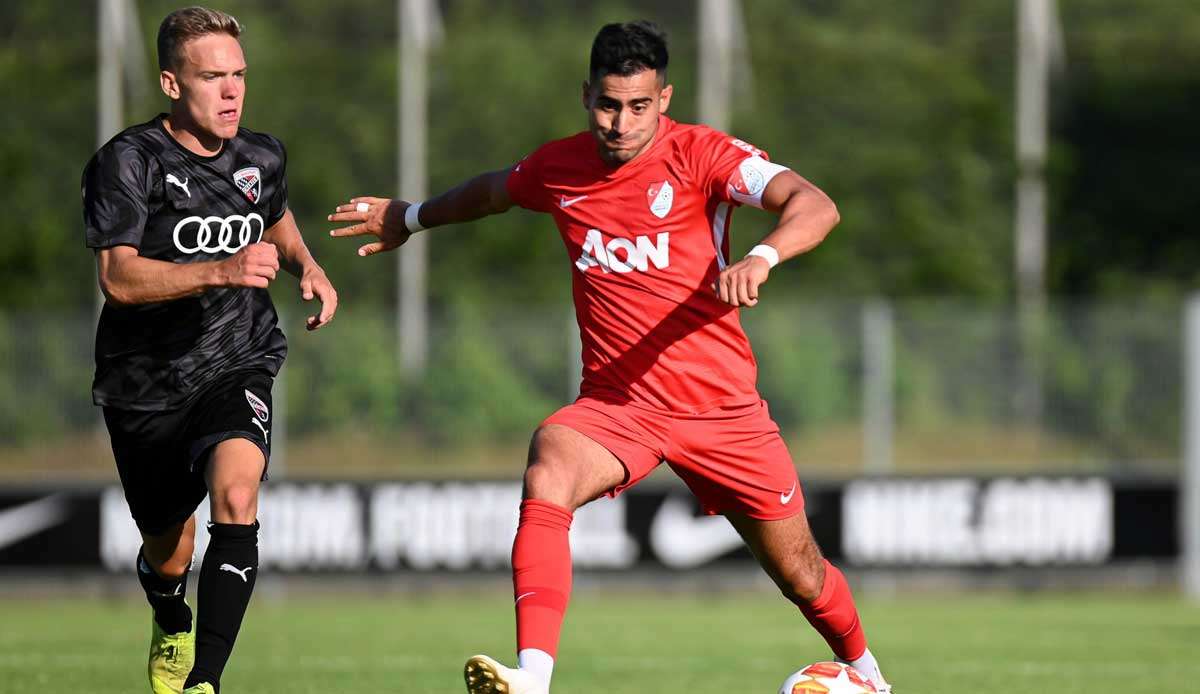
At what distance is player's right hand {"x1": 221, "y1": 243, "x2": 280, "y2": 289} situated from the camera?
19.7 ft

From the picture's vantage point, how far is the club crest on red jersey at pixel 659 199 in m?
6.56

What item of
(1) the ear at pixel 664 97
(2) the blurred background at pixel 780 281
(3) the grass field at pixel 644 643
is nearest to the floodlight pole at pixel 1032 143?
(2) the blurred background at pixel 780 281

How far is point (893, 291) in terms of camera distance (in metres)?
26.3

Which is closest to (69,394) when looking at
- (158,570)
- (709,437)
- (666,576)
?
(666,576)

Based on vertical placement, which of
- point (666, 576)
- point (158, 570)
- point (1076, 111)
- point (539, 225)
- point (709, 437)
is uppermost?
point (1076, 111)

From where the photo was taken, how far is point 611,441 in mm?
6465

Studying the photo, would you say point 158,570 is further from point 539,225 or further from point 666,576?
point 539,225

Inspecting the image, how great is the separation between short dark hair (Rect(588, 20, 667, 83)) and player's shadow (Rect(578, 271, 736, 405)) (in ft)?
2.56

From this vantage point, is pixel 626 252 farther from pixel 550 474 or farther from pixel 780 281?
pixel 780 281

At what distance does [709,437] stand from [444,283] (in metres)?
20.1

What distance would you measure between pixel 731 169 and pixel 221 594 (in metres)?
2.26

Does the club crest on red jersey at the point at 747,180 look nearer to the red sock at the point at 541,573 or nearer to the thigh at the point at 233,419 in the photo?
the red sock at the point at 541,573

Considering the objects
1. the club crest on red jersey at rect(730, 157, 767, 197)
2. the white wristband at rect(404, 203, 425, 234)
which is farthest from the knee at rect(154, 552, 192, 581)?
the club crest on red jersey at rect(730, 157, 767, 197)

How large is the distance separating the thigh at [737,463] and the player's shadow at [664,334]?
0.74 ft
